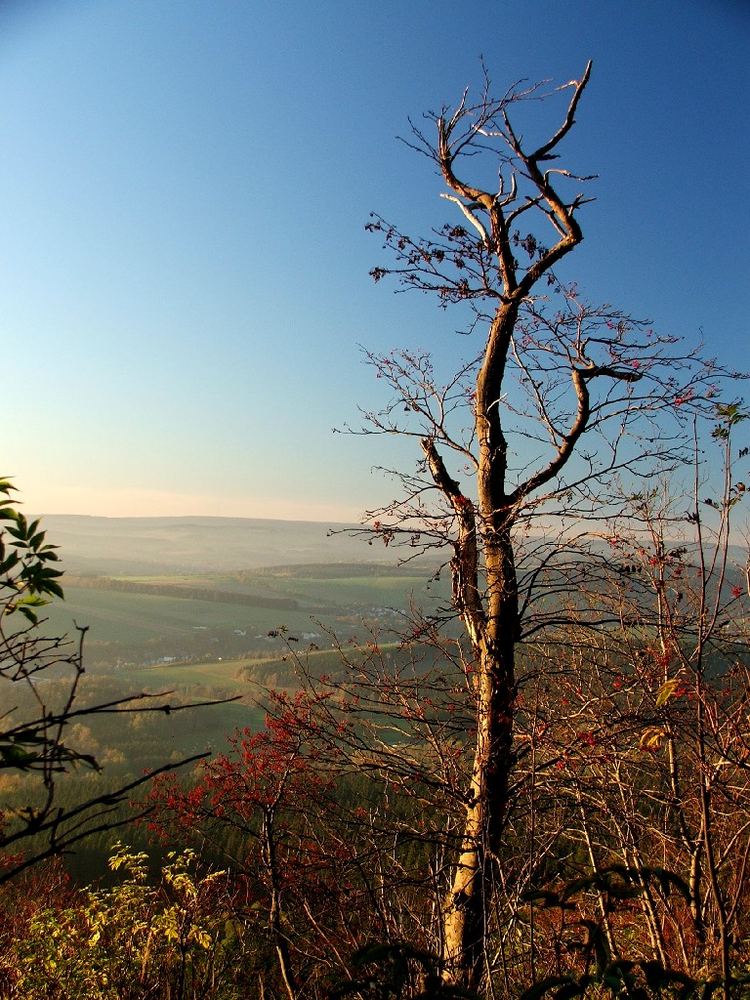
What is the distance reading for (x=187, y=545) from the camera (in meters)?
114

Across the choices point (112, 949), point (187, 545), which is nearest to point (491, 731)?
point (112, 949)

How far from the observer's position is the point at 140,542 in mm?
109375

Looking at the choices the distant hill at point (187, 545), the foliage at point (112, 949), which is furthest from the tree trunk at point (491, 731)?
the distant hill at point (187, 545)

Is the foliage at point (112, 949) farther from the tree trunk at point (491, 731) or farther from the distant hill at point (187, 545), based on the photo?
the distant hill at point (187, 545)

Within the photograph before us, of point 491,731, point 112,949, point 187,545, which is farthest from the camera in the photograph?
point 187,545

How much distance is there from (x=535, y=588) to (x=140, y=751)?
27.5 metres

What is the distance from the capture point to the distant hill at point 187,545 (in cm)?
8919

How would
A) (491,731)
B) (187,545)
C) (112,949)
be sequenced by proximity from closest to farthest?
(491,731) → (112,949) → (187,545)

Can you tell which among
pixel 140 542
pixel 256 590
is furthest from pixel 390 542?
pixel 140 542

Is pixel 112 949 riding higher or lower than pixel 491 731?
lower

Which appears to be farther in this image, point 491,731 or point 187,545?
point 187,545

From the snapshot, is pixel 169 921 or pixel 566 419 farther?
pixel 169 921

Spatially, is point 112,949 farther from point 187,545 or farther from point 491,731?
point 187,545

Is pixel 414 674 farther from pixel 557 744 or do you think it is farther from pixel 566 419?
pixel 566 419
